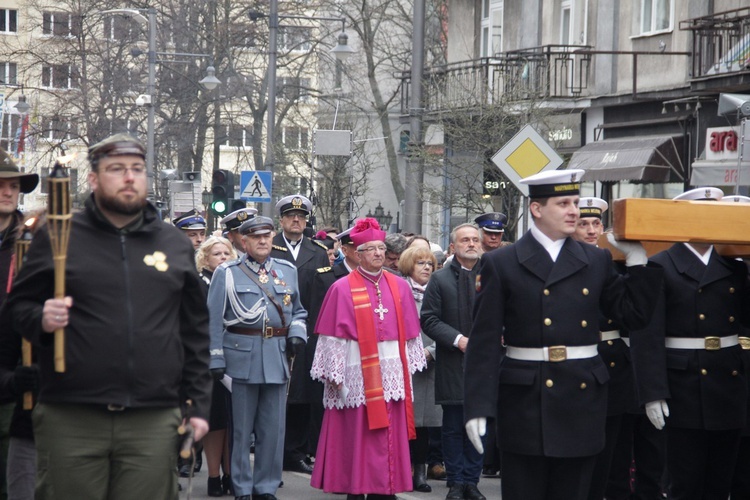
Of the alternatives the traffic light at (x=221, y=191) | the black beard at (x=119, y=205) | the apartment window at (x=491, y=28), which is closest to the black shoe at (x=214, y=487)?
the black beard at (x=119, y=205)

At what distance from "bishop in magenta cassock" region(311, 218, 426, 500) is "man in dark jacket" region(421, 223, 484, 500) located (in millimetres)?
680

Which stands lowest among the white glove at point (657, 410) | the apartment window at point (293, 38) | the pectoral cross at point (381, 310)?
the white glove at point (657, 410)

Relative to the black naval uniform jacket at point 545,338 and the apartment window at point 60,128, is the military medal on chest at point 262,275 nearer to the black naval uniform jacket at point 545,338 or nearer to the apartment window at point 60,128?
the black naval uniform jacket at point 545,338

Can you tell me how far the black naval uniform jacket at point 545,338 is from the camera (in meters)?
6.56

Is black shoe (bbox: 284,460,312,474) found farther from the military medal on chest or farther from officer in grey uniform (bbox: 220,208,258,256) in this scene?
the military medal on chest

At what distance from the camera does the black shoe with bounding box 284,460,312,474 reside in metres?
12.0

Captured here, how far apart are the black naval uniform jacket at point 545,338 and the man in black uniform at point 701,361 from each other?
106 centimetres

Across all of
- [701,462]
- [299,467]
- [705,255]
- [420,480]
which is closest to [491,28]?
[299,467]

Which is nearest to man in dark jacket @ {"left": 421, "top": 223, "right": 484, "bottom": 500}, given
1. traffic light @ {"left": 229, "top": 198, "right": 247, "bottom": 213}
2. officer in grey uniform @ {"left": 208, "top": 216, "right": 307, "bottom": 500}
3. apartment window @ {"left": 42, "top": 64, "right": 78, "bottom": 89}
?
officer in grey uniform @ {"left": 208, "top": 216, "right": 307, "bottom": 500}

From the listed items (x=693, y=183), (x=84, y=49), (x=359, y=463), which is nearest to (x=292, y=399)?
(x=359, y=463)

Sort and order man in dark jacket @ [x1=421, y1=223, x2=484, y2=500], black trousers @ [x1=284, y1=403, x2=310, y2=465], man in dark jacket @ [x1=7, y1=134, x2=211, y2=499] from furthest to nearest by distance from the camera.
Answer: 1. black trousers @ [x1=284, y1=403, x2=310, y2=465]
2. man in dark jacket @ [x1=421, y1=223, x2=484, y2=500]
3. man in dark jacket @ [x1=7, y1=134, x2=211, y2=499]

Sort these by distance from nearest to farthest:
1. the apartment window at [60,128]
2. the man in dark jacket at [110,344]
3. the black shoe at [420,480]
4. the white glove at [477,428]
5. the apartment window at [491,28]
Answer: the man in dark jacket at [110,344]
the white glove at [477,428]
the black shoe at [420,480]
the apartment window at [491,28]
the apartment window at [60,128]

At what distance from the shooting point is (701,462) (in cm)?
780

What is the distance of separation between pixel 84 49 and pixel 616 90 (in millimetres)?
18783
